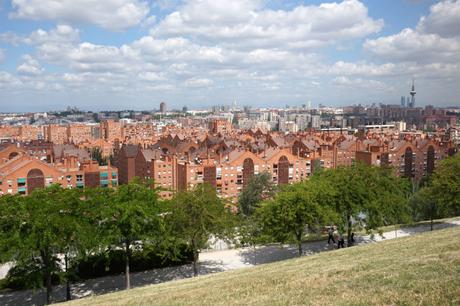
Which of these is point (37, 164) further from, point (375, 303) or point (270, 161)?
point (375, 303)

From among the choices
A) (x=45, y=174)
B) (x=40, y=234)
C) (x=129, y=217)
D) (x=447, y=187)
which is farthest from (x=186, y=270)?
(x=45, y=174)

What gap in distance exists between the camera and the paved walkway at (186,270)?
25.3m

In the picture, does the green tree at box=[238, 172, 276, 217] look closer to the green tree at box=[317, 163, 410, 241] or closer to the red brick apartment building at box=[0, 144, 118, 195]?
the red brick apartment building at box=[0, 144, 118, 195]

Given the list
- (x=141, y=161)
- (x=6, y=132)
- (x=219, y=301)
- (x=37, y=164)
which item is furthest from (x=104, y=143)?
(x=219, y=301)

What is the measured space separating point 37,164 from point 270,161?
122 feet

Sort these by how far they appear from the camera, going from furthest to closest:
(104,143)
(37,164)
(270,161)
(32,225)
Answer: (104,143), (270,161), (37,164), (32,225)

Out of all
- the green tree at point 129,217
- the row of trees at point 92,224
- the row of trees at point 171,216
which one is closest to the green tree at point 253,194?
the row of trees at point 171,216

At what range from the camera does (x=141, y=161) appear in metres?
76.7

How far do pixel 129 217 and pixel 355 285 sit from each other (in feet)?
48.6

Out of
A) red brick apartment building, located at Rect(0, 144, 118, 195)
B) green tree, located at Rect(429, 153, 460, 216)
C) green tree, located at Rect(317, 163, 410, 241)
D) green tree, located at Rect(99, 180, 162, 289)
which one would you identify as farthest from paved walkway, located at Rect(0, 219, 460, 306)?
red brick apartment building, located at Rect(0, 144, 118, 195)

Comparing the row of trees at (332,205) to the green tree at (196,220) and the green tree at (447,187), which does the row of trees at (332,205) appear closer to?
the green tree at (196,220)

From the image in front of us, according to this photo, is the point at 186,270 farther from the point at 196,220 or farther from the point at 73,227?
the point at 73,227

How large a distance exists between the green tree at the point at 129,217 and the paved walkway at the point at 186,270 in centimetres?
320

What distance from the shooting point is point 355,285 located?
40.8ft
